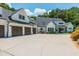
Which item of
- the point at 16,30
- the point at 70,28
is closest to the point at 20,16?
the point at 16,30

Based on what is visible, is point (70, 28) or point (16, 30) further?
point (16, 30)

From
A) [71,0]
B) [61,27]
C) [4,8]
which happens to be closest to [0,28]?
[4,8]

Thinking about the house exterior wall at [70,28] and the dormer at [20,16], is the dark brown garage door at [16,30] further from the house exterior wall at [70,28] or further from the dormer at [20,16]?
the house exterior wall at [70,28]

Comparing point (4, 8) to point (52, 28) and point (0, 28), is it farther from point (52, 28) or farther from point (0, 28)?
point (52, 28)

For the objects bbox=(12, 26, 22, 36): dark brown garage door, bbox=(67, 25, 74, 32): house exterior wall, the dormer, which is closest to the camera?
bbox=(67, 25, 74, 32): house exterior wall

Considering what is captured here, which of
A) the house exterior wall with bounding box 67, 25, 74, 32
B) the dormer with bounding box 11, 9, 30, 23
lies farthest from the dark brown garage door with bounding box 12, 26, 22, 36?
the house exterior wall with bounding box 67, 25, 74, 32

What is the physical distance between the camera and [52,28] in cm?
1481

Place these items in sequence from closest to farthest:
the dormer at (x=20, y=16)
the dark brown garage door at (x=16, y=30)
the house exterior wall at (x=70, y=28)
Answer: the house exterior wall at (x=70, y=28) → the dark brown garage door at (x=16, y=30) → the dormer at (x=20, y=16)

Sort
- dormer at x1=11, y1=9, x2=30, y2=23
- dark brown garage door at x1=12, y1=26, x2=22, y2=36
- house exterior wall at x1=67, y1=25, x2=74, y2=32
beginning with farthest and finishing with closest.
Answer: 1. dormer at x1=11, y1=9, x2=30, y2=23
2. dark brown garage door at x1=12, y1=26, x2=22, y2=36
3. house exterior wall at x1=67, y1=25, x2=74, y2=32

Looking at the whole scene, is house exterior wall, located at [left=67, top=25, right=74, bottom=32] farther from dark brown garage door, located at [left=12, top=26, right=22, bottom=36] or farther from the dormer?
the dormer

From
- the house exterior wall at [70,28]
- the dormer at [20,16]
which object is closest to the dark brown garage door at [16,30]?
the dormer at [20,16]

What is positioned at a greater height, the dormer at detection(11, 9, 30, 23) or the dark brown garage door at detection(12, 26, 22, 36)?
the dormer at detection(11, 9, 30, 23)

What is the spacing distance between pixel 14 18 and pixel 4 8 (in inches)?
53.9

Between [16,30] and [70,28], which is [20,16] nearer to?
[16,30]
